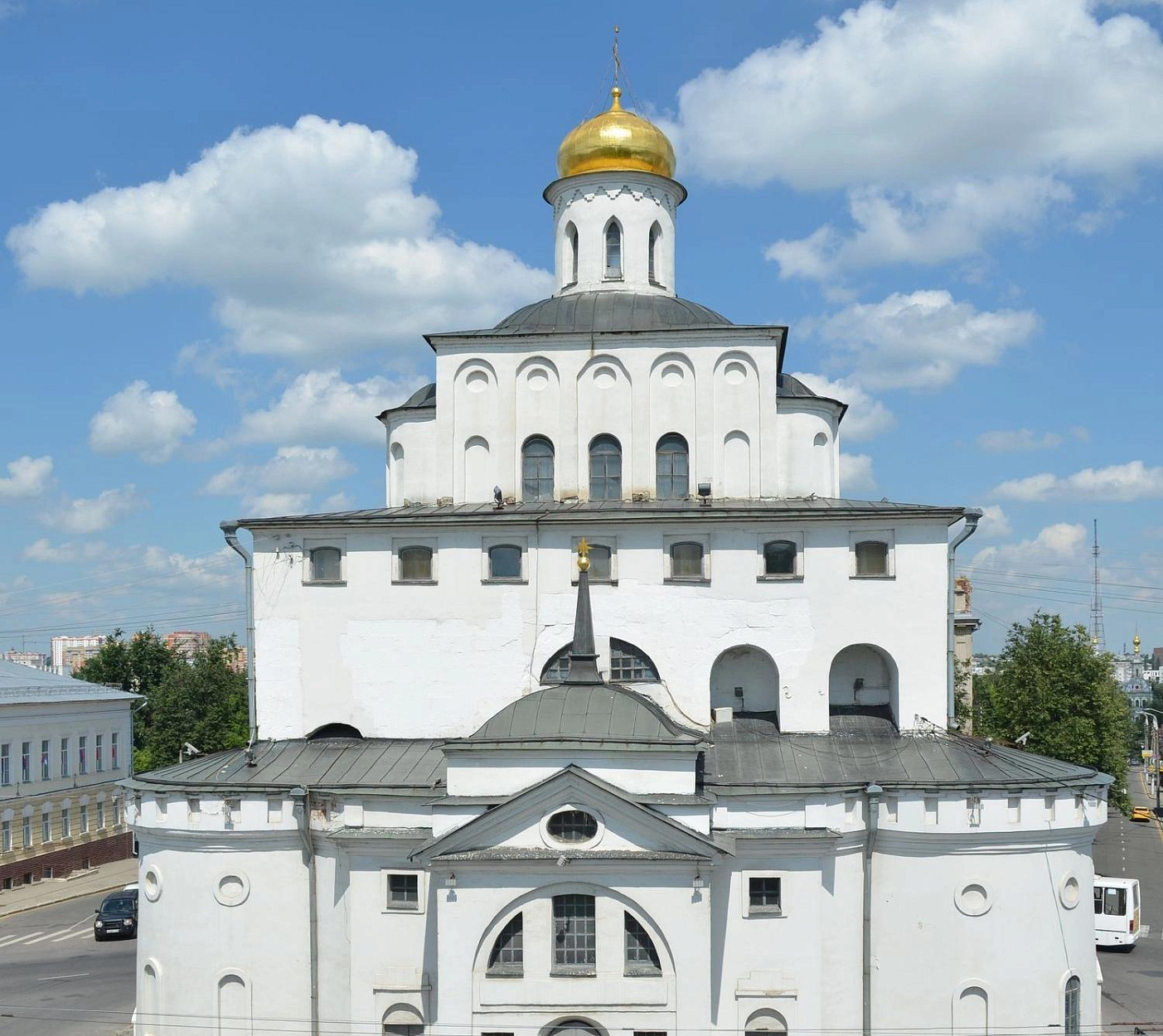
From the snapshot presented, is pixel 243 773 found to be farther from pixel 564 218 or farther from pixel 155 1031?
pixel 564 218

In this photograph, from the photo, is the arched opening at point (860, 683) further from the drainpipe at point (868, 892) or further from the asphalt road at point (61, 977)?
the asphalt road at point (61, 977)

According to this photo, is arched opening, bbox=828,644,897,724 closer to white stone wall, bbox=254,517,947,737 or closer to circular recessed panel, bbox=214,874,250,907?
white stone wall, bbox=254,517,947,737

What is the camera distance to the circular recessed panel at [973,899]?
78.3 ft

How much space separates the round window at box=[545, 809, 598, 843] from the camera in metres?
22.2

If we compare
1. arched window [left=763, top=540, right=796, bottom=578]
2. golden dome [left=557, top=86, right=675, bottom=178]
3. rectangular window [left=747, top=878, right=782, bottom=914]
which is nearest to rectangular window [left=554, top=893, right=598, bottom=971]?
rectangular window [left=747, top=878, right=782, bottom=914]

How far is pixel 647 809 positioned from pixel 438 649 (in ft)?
24.6

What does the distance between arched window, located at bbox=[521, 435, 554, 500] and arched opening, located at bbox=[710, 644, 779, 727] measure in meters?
5.73

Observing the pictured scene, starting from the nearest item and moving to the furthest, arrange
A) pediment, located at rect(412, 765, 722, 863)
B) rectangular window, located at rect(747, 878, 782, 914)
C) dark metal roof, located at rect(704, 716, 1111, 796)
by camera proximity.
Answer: pediment, located at rect(412, 765, 722, 863)
rectangular window, located at rect(747, 878, 782, 914)
dark metal roof, located at rect(704, 716, 1111, 796)

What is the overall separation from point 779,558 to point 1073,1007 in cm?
1030

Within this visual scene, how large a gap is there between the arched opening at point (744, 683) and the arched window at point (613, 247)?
1205 cm

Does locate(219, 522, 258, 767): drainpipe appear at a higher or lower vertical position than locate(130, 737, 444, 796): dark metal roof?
higher

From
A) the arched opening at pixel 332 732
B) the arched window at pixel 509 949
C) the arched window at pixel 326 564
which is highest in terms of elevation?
the arched window at pixel 326 564

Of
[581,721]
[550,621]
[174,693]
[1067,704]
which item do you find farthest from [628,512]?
[174,693]

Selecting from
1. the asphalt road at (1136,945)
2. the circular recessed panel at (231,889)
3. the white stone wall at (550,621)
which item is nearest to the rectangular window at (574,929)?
the white stone wall at (550,621)
